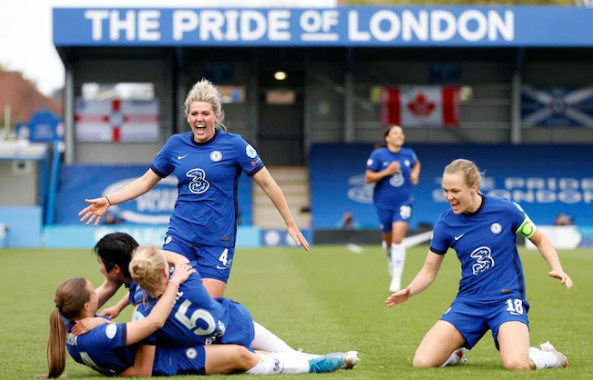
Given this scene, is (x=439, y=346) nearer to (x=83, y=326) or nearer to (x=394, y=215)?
(x=83, y=326)

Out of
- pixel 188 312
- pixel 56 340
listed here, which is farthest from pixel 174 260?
pixel 56 340

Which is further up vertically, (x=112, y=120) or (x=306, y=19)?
(x=306, y=19)

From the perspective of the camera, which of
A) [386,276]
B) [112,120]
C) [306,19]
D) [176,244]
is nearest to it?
[176,244]

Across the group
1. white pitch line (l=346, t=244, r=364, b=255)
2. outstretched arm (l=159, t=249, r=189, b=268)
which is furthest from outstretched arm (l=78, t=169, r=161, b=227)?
white pitch line (l=346, t=244, r=364, b=255)

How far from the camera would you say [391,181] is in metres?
14.5

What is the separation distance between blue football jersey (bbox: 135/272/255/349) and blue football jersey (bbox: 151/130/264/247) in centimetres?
92

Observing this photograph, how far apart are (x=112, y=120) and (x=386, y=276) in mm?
18303

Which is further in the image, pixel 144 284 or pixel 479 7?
pixel 479 7

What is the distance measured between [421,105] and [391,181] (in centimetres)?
1893

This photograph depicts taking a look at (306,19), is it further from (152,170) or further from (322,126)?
(152,170)

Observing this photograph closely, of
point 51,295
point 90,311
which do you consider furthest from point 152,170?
point 51,295

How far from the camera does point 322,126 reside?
110ft

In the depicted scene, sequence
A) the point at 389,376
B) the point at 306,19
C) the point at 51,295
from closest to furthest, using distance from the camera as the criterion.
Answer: the point at 389,376 → the point at 51,295 → the point at 306,19

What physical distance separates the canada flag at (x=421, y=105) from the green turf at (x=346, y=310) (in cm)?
1210
